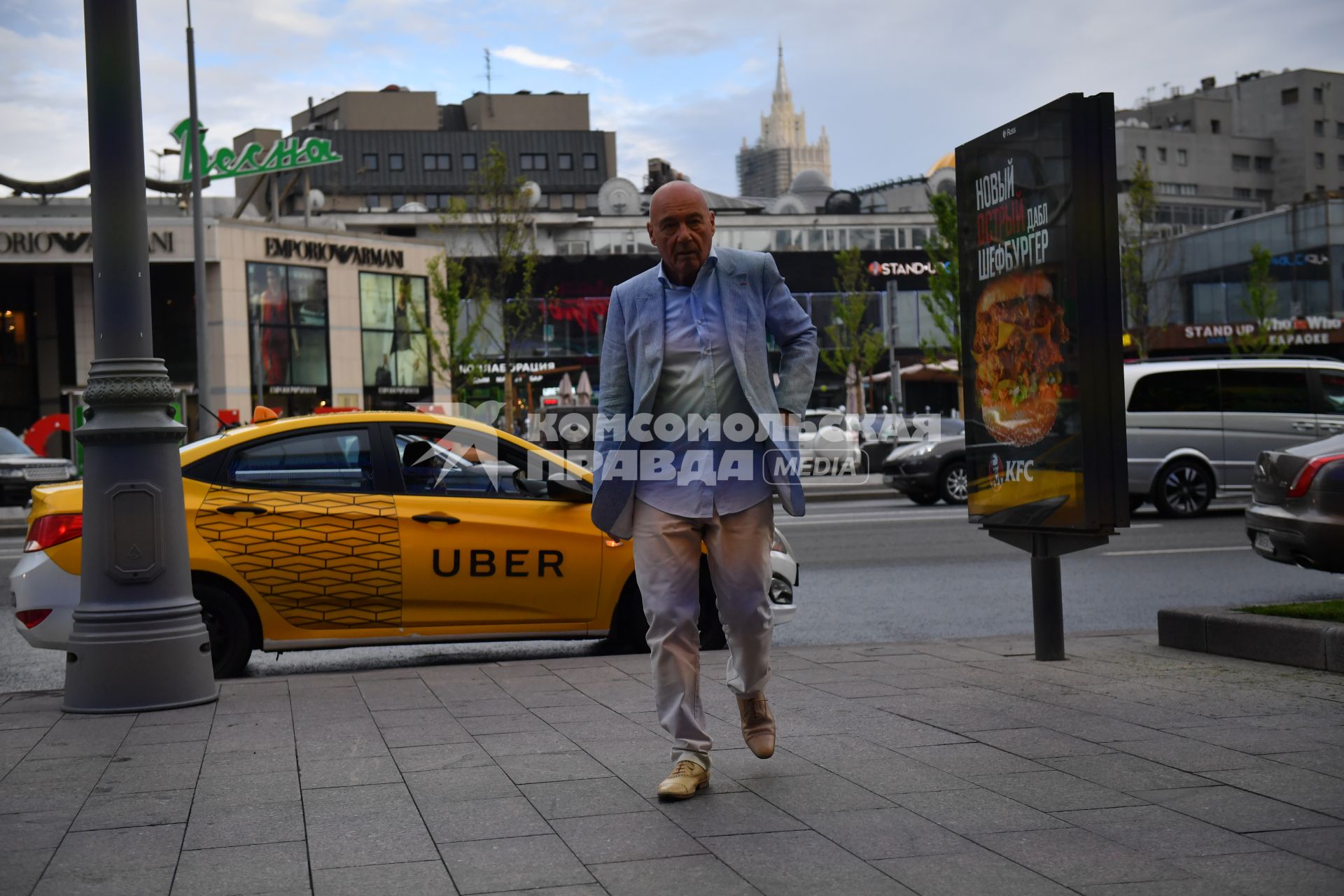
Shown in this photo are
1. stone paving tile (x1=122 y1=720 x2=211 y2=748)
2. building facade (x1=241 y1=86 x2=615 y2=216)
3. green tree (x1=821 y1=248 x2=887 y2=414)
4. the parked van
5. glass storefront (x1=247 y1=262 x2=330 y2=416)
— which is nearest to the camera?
stone paving tile (x1=122 y1=720 x2=211 y2=748)

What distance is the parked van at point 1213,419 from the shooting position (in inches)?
698

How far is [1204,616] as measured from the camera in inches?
298

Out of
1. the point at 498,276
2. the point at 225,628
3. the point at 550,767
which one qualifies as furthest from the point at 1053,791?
the point at 498,276

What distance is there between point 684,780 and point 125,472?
338cm

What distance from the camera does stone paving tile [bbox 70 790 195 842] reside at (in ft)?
14.2

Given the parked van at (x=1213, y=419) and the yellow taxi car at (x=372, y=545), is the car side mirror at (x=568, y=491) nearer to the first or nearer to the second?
the yellow taxi car at (x=372, y=545)

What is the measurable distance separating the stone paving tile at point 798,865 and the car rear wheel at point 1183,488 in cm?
1507

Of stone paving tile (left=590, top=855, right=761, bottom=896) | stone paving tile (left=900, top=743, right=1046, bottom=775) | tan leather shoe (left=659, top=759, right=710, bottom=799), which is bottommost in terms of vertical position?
stone paving tile (left=900, top=743, right=1046, bottom=775)

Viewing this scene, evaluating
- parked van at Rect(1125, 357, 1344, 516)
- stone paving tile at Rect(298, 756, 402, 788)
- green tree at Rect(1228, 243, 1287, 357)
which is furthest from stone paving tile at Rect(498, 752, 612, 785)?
green tree at Rect(1228, 243, 1287, 357)

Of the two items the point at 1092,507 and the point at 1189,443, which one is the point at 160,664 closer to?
the point at 1092,507

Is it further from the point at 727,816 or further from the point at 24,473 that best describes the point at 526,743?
the point at 24,473

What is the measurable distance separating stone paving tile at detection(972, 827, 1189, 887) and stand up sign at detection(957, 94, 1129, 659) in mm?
3001

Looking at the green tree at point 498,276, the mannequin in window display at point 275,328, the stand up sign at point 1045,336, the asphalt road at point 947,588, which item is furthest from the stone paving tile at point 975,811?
the mannequin in window display at point 275,328

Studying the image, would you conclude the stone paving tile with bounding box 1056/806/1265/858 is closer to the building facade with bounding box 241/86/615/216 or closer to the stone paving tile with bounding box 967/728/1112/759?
the stone paving tile with bounding box 967/728/1112/759
